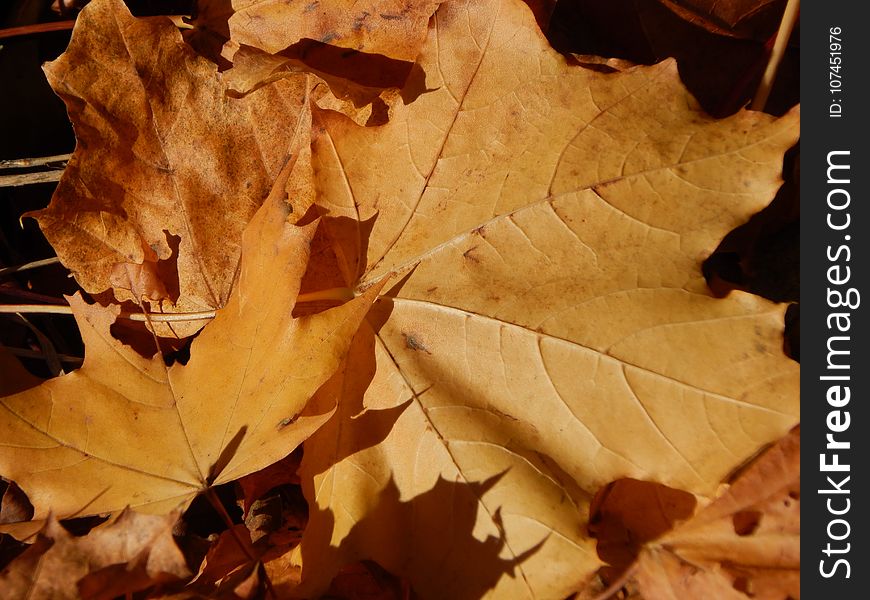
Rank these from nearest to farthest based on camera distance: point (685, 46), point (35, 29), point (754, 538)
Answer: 1. point (754, 538)
2. point (685, 46)
3. point (35, 29)

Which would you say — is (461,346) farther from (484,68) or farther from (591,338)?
(484,68)

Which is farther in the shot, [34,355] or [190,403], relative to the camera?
[34,355]

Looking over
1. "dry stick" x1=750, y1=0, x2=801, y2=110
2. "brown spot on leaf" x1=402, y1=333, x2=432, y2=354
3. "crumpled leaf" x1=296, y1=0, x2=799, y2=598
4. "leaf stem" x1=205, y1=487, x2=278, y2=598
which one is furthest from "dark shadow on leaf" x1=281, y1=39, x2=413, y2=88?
"leaf stem" x1=205, y1=487, x2=278, y2=598

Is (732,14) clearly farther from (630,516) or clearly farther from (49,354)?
(49,354)

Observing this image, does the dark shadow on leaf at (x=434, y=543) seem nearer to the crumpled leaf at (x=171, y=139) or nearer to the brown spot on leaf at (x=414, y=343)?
the brown spot on leaf at (x=414, y=343)

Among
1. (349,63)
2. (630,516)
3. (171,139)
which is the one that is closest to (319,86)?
(349,63)

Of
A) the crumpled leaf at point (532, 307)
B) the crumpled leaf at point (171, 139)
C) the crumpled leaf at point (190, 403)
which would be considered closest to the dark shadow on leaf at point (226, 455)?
the crumpled leaf at point (190, 403)

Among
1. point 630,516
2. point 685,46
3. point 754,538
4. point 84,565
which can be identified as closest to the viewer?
point 84,565
